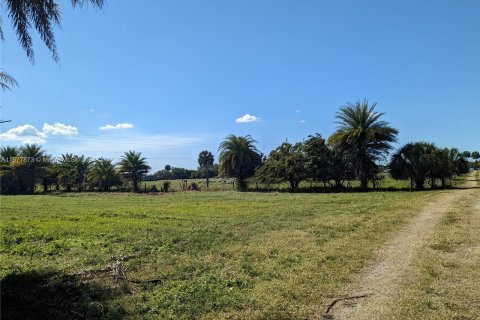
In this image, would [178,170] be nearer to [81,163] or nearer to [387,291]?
[81,163]

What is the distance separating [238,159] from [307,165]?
383 inches

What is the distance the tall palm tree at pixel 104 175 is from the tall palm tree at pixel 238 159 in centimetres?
1518

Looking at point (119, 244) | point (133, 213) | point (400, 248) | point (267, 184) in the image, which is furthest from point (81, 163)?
point (400, 248)

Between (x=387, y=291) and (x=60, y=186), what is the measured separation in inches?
2268

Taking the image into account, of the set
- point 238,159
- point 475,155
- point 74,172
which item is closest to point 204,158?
point 74,172

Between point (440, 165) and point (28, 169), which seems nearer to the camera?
point (440, 165)

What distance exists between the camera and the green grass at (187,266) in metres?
5.71

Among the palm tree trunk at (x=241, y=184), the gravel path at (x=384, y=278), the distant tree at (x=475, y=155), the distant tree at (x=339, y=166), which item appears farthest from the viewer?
the distant tree at (x=475, y=155)

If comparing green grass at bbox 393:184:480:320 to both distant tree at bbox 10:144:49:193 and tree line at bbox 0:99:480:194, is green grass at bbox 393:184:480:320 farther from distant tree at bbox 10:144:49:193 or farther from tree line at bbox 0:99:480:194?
distant tree at bbox 10:144:49:193

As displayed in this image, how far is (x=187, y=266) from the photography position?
788cm

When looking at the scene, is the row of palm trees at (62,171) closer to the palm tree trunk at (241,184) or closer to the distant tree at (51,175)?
the distant tree at (51,175)

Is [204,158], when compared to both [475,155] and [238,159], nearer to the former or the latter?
[238,159]

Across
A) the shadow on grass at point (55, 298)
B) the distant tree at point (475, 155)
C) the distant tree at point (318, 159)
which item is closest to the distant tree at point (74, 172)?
the distant tree at point (318, 159)

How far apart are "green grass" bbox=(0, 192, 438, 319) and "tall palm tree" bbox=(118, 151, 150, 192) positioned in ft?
113
